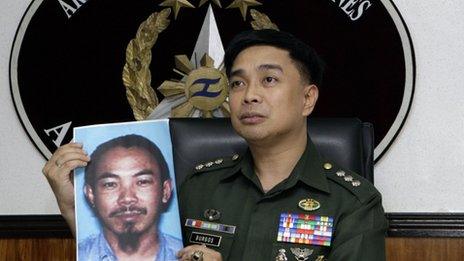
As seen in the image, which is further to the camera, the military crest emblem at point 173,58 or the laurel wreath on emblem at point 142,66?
the laurel wreath on emblem at point 142,66

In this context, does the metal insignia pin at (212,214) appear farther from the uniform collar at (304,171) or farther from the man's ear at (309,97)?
the man's ear at (309,97)

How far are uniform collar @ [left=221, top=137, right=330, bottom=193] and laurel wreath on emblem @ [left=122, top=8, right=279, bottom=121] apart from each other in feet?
3.66

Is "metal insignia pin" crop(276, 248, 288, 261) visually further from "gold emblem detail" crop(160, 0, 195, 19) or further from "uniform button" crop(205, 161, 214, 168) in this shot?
"gold emblem detail" crop(160, 0, 195, 19)

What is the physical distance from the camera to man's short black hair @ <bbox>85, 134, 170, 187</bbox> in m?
1.79

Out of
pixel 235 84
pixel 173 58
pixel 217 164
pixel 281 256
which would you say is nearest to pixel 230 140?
pixel 217 164

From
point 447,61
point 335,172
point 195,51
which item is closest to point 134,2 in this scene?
point 195,51

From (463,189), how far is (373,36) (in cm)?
69

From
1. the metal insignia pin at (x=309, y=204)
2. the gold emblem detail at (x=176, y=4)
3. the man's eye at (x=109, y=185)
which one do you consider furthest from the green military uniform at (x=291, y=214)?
the gold emblem detail at (x=176, y=4)

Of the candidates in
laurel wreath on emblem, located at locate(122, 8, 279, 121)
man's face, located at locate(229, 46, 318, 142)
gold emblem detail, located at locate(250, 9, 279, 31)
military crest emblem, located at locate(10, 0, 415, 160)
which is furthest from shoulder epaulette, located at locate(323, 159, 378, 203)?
laurel wreath on emblem, located at locate(122, 8, 279, 121)

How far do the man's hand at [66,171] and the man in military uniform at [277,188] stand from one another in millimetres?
307

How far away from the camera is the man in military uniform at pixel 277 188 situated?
1826 mm

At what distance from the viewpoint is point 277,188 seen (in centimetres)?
193

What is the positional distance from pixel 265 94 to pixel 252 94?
0.11 feet

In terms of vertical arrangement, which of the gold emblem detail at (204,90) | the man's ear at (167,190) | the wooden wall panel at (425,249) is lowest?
the man's ear at (167,190)
